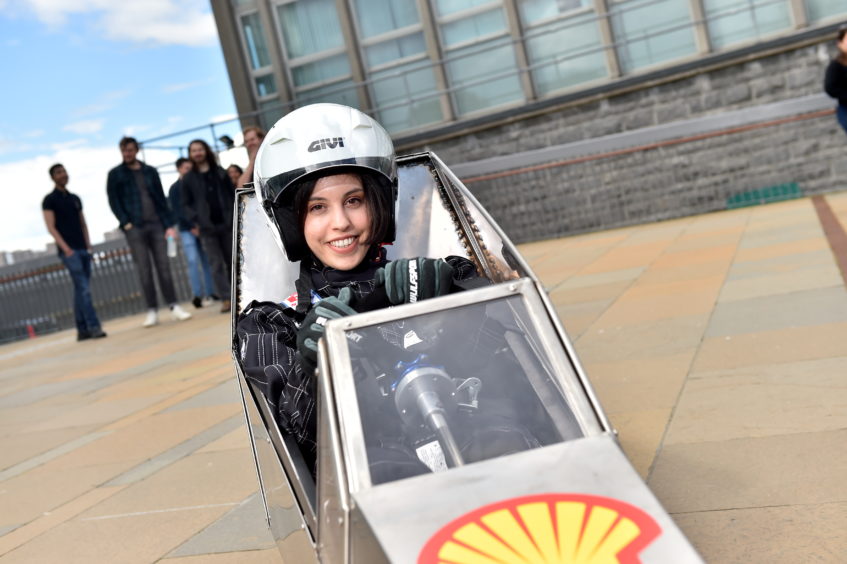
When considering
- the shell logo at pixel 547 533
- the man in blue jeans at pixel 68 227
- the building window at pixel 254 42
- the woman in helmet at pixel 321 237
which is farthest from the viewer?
the building window at pixel 254 42

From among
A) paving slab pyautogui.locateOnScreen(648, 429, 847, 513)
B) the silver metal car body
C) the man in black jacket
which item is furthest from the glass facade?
the silver metal car body

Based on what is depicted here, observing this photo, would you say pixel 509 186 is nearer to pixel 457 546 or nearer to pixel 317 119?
pixel 317 119

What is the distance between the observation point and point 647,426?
3.53m

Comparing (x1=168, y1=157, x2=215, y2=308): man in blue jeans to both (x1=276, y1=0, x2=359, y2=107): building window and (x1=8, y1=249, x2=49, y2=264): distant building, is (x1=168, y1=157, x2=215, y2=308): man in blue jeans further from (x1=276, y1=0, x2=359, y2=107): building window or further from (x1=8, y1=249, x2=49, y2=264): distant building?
(x1=8, y1=249, x2=49, y2=264): distant building

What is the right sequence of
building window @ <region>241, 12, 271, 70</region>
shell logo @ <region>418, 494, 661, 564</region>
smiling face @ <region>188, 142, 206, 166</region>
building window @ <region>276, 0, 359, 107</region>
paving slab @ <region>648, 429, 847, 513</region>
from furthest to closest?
building window @ <region>241, 12, 271, 70</region> < building window @ <region>276, 0, 359, 107</region> < smiling face @ <region>188, 142, 206, 166</region> < paving slab @ <region>648, 429, 847, 513</region> < shell logo @ <region>418, 494, 661, 564</region>

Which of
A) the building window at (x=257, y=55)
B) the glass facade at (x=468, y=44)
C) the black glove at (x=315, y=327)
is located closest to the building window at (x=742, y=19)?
the glass facade at (x=468, y=44)

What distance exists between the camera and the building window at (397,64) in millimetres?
15109

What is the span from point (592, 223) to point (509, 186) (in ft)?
4.67

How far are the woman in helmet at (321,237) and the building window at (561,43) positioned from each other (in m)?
11.9

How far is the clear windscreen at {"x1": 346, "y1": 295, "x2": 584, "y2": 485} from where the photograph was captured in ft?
5.99

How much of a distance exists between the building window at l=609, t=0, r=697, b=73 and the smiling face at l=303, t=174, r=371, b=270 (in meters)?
11.9

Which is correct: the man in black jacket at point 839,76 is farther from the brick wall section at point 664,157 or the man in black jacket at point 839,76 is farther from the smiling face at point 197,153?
the smiling face at point 197,153

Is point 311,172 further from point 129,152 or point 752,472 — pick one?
point 129,152

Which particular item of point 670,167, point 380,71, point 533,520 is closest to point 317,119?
point 533,520
